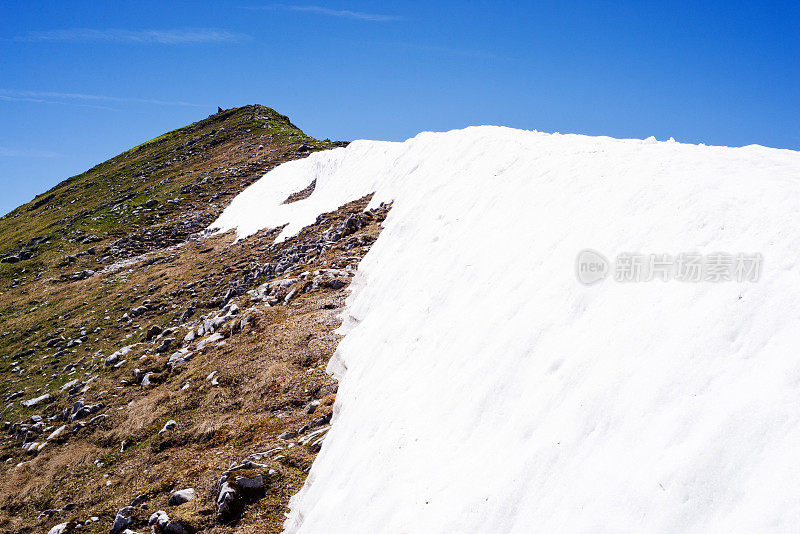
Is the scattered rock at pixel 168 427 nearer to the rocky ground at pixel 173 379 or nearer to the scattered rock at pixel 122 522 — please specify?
the rocky ground at pixel 173 379

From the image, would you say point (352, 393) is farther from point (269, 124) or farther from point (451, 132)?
point (269, 124)

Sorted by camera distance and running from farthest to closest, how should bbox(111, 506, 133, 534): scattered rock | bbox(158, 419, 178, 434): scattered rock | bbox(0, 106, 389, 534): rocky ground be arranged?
bbox(158, 419, 178, 434): scattered rock, bbox(0, 106, 389, 534): rocky ground, bbox(111, 506, 133, 534): scattered rock

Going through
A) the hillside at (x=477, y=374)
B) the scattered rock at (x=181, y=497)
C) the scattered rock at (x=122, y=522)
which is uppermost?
the hillside at (x=477, y=374)

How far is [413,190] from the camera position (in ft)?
77.6

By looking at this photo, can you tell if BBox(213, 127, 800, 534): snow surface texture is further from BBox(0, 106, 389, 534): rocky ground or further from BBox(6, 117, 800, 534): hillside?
BBox(0, 106, 389, 534): rocky ground

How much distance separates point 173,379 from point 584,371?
17393 mm

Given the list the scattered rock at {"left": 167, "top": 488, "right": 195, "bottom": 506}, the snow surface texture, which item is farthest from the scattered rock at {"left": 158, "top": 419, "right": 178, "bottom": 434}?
the snow surface texture

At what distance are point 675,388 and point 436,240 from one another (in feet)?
35.5

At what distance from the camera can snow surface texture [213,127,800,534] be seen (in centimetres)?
520

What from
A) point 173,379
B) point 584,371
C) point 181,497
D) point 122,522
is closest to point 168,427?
point 173,379

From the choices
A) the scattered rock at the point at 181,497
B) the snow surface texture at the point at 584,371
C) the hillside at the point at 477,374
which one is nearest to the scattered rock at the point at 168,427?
the hillside at the point at 477,374

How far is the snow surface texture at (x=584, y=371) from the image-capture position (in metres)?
5.20

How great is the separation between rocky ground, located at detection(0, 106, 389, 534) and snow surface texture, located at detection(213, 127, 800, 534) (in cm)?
190

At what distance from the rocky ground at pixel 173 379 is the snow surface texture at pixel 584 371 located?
1900 millimetres
